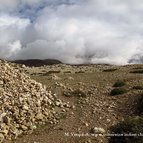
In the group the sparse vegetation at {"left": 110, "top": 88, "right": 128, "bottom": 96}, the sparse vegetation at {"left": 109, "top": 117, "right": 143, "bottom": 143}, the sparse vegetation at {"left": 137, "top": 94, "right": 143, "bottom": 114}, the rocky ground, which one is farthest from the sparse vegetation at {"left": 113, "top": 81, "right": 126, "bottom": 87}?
the sparse vegetation at {"left": 109, "top": 117, "right": 143, "bottom": 143}

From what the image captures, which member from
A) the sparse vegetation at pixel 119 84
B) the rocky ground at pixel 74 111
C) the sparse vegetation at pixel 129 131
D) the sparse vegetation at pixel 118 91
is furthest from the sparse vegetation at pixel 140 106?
the sparse vegetation at pixel 119 84

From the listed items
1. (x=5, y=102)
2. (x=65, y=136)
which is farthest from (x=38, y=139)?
(x=5, y=102)

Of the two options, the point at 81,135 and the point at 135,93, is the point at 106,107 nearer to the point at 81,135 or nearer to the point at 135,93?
the point at 135,93

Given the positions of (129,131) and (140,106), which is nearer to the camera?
(129,131)

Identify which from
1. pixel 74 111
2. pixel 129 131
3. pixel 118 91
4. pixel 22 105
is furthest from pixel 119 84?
pixel 129 131

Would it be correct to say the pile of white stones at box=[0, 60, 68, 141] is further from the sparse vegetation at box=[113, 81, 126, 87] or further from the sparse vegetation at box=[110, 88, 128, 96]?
the sparse vegetation at box=[113, 81, 126, 87]

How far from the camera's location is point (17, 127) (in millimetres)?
25047

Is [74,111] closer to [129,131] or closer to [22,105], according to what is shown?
[22,105]

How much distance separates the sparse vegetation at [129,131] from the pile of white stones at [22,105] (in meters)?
4.76

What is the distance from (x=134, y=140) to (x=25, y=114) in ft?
24.0

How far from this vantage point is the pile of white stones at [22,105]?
24994 millimetres

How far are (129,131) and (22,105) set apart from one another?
7.29 metres

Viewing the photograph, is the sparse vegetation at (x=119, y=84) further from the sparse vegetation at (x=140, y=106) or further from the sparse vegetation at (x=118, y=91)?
the sparse vegetation at (x=140, y=106)

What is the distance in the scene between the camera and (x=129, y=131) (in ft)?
74.0
